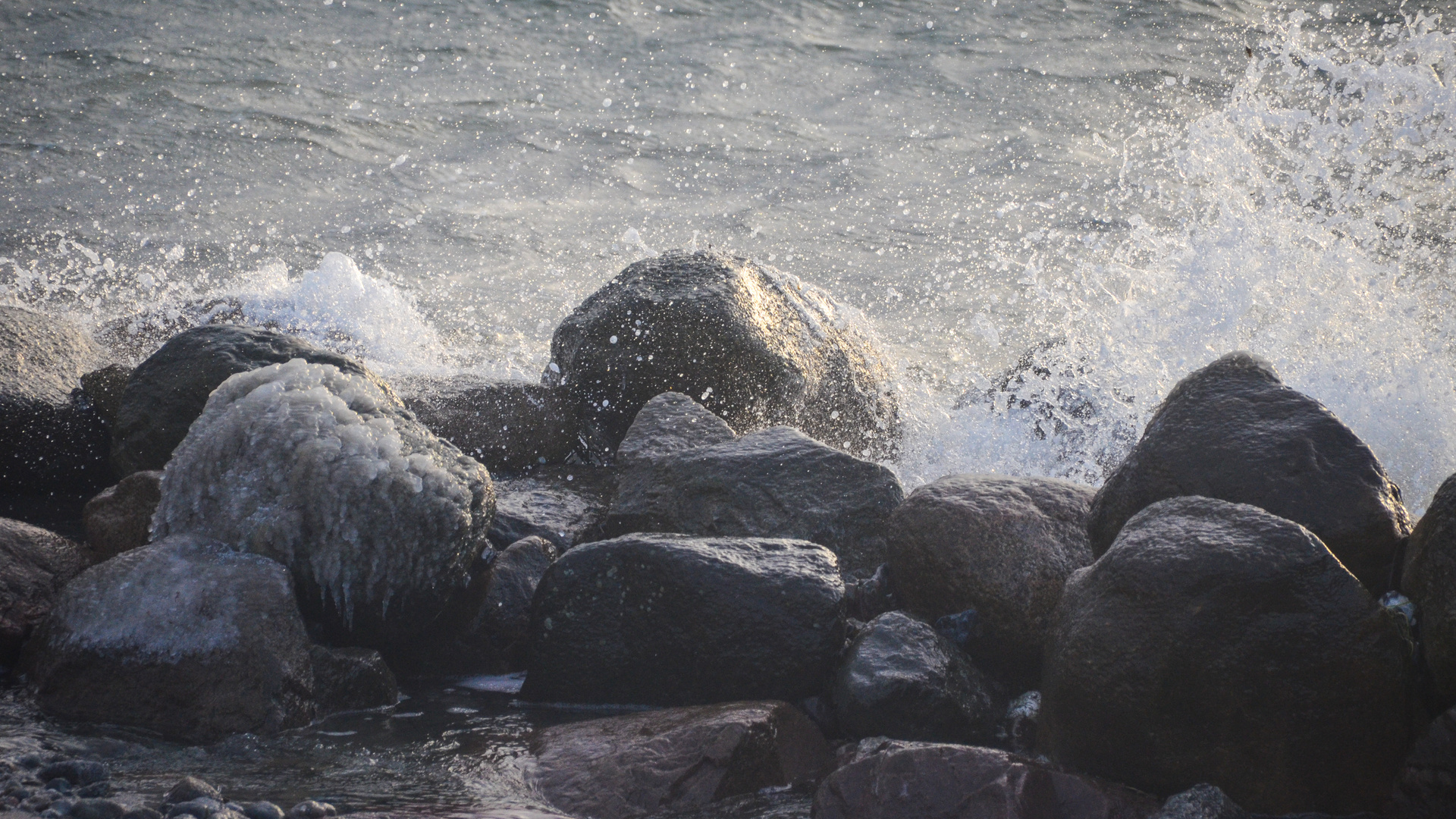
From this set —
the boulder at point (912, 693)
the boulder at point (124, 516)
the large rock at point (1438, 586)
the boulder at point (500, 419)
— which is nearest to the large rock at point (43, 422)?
the boulder at point (124, 516)

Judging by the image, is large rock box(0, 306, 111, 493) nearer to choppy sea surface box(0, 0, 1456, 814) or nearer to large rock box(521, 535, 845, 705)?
choppy sea surface box(0, 0, 1456, 814)

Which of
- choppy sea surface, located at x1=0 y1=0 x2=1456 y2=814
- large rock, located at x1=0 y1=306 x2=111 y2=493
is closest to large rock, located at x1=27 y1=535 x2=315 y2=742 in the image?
choppy sea surface, located at x1=0 y1=0 x2=1456 y2=814

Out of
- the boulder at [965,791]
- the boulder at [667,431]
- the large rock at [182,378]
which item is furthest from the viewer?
the boulder at [667,431]

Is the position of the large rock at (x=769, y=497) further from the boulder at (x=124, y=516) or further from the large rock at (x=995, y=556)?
the boulder at (x=124, y=516)

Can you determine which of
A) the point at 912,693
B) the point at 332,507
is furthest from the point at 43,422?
the point at 912,693

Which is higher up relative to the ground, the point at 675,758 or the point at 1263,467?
the point at 1263,467

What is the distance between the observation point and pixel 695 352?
5.43m

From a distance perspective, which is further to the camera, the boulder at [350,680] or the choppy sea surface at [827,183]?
the choppy sea surface at [827,183]

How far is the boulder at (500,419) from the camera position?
5.30 metres

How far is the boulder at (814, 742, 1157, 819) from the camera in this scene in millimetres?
2676

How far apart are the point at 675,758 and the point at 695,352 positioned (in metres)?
2.70

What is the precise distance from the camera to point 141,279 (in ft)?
29.1

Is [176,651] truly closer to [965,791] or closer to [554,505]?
[554,505]

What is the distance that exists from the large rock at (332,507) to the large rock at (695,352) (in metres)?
1.68
